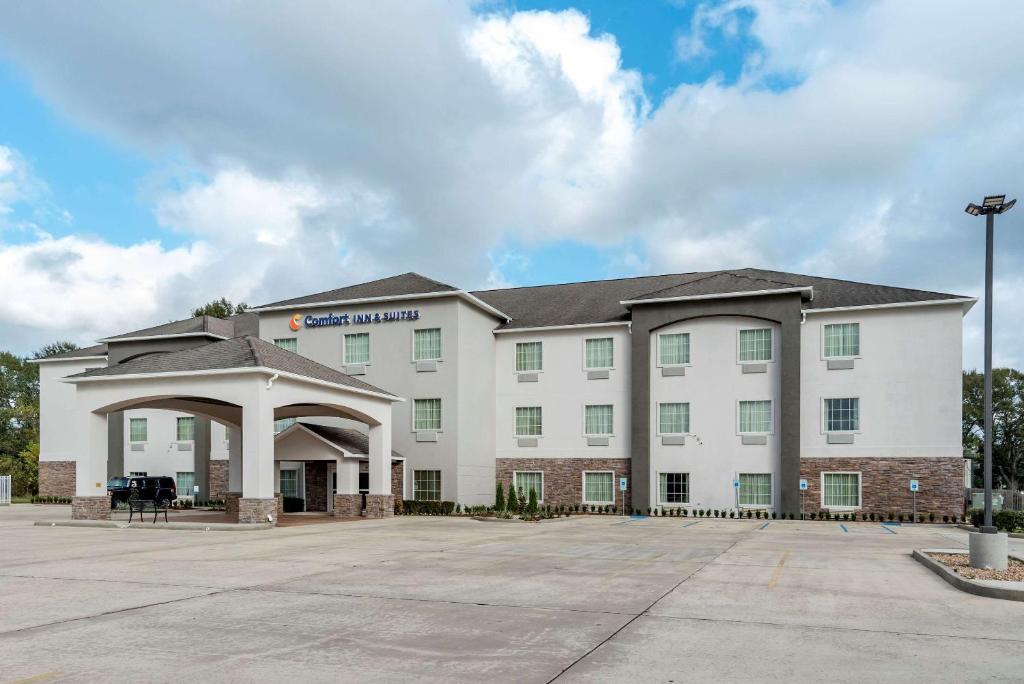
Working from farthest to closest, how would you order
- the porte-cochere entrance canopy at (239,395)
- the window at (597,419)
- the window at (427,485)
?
the window at (597,419), the window at (427,485), the porte-cochere entrance canopy at (239,395)

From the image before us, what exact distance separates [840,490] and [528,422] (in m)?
13.8

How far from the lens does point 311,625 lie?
10.3 meters

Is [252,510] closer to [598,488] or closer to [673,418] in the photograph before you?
[598,488]

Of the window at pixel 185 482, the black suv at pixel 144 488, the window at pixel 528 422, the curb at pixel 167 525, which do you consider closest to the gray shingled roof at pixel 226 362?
the curb at pixel 167 525

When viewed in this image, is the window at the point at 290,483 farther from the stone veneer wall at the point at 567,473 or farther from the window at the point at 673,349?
the window at the point at 673,349

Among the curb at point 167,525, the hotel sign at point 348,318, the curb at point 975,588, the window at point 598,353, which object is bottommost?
the curb at point 167,525

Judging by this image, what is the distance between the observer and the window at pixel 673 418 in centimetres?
3603

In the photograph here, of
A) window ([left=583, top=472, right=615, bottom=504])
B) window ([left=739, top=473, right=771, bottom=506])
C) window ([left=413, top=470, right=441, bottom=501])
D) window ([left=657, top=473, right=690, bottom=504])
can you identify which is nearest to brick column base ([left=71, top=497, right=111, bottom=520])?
window ([left=413, top=470, right=441, bottom=501])

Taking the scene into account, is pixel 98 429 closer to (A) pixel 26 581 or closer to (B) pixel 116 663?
(A) pixel 26 581

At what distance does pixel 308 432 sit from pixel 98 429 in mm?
7921

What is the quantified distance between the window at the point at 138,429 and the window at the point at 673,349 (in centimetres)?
2763

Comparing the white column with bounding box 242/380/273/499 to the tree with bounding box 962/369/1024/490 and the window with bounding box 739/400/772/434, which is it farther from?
the tree with bounding box 962/369/1024/490

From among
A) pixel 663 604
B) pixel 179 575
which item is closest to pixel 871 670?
pixel 663 604

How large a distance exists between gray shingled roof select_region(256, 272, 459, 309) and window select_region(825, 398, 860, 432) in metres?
16.3
